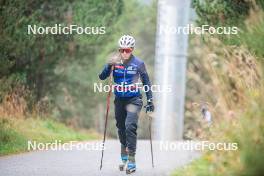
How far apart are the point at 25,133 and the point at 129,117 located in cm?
557

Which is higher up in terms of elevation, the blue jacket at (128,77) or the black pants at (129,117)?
the blue jacket at (128,77)

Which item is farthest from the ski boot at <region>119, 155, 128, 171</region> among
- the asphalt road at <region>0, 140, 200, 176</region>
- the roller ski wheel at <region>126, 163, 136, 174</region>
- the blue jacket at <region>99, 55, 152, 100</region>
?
the blue jacket at <region>99, 55, 152, 100</region>

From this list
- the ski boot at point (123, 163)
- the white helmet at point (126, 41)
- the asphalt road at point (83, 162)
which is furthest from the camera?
the ski boot at point (123, 163)

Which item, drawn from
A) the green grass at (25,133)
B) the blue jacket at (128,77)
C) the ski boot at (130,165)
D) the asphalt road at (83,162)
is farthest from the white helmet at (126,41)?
the green grass at (25,133)

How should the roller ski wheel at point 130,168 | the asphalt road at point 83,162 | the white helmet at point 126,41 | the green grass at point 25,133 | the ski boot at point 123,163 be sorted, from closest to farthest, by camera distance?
the asphalt road at point 83,162, the roller ski wheel at point 130,168, the white helmet at point 126,41, the ski boot at point 123,163, the green grass at point 25,133

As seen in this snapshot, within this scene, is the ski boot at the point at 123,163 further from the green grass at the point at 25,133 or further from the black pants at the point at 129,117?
the green grass at the point at 25,133

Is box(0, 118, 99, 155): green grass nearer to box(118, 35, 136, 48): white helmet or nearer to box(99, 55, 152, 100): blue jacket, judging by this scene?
box(99, 55, 152, 100): blue jacket

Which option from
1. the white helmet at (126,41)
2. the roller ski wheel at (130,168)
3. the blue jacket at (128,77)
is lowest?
the roller ski wheel at (130,168)

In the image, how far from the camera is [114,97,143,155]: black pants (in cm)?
1343

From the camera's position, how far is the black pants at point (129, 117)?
13430 millimetres

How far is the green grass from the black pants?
3111 millimetres

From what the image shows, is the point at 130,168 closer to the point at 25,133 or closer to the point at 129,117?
the point at 129,117

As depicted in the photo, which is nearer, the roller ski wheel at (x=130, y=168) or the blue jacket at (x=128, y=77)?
the roller ski wheel at (x=130, y=168)

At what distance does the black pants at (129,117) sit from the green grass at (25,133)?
3111 millimetres
